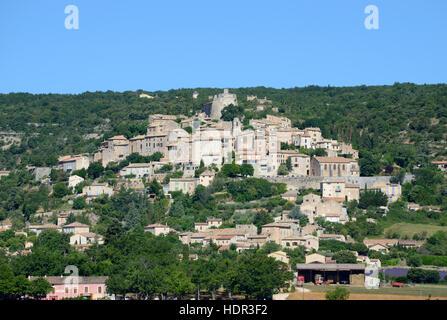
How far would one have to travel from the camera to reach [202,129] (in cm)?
8262

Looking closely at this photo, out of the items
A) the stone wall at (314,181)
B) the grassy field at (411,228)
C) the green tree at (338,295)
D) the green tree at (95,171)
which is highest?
the green tree at (95,171)

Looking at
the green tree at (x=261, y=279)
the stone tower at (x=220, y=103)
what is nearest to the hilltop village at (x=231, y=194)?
the stone tower at (x=220, y=103)

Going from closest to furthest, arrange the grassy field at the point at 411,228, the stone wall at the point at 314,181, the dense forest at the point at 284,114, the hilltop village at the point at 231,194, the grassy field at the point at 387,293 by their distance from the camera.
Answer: the grassy field at the point at 387,293, the hilltop village at the point at 231,194, the grassy field at the point at 411,228, the stone wall at the point at 314,181, the dense forest at the point at 284,114

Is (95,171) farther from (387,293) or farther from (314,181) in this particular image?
(387,293)

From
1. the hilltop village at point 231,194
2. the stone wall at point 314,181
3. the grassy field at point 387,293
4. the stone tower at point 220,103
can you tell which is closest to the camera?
the grassy field at point 387,293

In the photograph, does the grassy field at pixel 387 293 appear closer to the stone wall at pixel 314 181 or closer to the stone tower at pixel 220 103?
the stone wall at pixel 314 181

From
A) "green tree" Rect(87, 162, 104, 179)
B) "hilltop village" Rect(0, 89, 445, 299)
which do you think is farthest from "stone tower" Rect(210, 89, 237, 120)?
"green tree" Rect(87, 162, 104, 179)

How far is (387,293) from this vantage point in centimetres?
4759

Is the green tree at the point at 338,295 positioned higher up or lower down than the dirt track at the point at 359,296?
higher up

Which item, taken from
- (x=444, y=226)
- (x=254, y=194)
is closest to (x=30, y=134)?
(x=254, y=194)

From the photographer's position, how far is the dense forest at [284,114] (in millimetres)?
86875

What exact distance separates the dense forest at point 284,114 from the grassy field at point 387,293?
27438 millimetres

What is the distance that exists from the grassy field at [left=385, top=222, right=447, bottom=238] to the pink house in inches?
899

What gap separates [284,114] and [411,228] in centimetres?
3578
